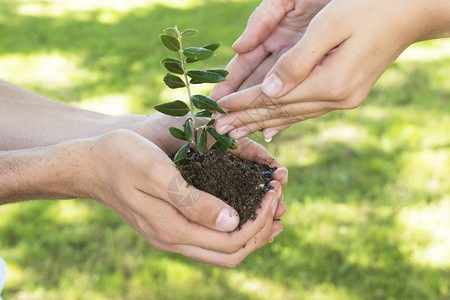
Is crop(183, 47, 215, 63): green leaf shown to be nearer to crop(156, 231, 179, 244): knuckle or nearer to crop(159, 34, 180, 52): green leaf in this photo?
crop(159, 34, 180, 52): green leaf

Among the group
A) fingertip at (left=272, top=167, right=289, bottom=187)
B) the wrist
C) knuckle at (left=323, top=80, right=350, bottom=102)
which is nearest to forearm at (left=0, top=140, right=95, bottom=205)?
fingertip at (left=272, top=167, right=289, bottom=187)

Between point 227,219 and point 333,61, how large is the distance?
2.45 ft

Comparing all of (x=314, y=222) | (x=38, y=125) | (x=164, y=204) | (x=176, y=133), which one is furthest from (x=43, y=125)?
(x=314, y=222)

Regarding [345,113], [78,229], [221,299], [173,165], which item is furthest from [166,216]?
[345,113]

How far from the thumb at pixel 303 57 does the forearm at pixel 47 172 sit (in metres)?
0.82

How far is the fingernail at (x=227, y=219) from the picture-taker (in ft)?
6.51

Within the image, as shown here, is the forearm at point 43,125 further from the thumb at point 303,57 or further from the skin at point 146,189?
the thumb at point 303,57

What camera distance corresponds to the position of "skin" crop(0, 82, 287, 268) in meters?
1.96

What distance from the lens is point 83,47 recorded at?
627cm

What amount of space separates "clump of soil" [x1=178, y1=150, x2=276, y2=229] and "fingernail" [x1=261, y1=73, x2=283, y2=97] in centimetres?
35

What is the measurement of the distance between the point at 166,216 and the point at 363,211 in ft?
7.06

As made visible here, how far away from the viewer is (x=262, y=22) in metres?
2.40

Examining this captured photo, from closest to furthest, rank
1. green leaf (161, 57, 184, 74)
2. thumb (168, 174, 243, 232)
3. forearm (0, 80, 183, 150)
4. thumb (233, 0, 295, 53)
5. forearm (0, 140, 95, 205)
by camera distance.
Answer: thumb (168, 174, 243, 232) < green leaf (161, 57, 184, 74) < forearm (0, 140, 95, 205) < thumb (233, 0, 295, 53) < forearm (0, 80, 183, 150)

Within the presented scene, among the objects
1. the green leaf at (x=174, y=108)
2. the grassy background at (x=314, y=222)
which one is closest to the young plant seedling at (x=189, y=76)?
the green leaf at (x=174, y=108)
